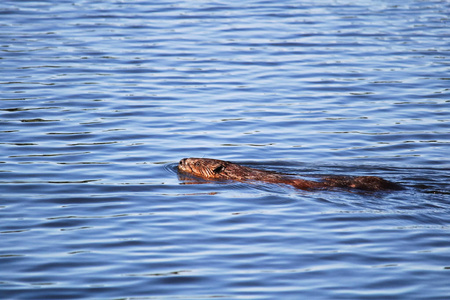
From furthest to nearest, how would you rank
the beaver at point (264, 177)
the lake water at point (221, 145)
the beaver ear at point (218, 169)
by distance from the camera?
the beaver ear at point (218, 169) < the beaver at point (264, 177) < the lake water at point (221, 145)

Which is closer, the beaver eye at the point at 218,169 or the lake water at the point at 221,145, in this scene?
the lake water at the point at 221,145

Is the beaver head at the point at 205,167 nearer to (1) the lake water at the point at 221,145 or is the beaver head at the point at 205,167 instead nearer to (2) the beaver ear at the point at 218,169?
(2) the beaver ear at the point at 218,169

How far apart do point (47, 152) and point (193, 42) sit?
7.57 metres

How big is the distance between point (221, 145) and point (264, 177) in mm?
1948

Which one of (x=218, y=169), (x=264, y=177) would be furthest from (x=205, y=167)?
(x=264, y=177)

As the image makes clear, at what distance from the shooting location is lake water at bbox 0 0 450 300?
659 cm

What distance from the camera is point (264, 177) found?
909 cm

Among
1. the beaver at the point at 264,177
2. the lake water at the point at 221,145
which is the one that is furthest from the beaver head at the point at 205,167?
the lake water at the point at 221,145

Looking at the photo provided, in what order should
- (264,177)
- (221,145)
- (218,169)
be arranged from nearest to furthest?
(264,177)
(218,169)
(221,145)

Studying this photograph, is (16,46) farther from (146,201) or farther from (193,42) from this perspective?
(146,201)

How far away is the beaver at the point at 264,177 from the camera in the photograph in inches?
331

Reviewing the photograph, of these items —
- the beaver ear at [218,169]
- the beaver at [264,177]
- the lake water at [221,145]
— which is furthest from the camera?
the beaver ear at [218,169]

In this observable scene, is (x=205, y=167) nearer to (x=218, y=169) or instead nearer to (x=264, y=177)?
(x=218, y=169)

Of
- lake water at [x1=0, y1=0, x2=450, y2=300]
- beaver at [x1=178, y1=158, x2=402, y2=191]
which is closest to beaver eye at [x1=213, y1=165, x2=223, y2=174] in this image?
beaver at [x1=178, y1=158, x2=402, y2=191]
